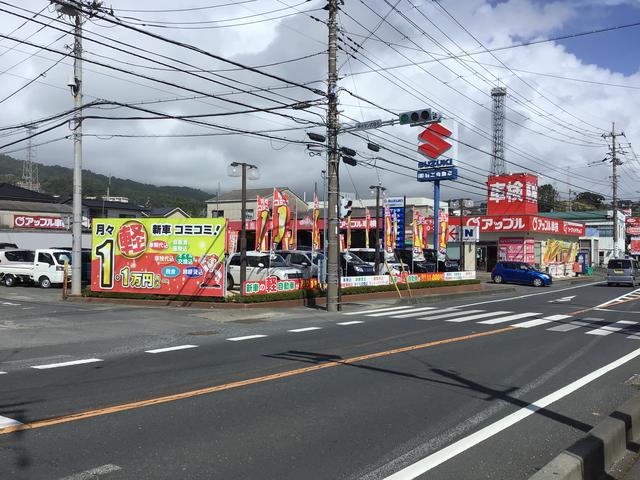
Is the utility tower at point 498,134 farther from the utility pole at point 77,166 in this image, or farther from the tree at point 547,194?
the utility pole at point 77,166

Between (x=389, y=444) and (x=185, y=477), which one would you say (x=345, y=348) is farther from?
(x=185, y=477)

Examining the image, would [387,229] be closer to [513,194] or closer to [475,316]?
[475,316]

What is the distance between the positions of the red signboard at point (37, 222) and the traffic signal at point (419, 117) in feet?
120

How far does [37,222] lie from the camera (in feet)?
152

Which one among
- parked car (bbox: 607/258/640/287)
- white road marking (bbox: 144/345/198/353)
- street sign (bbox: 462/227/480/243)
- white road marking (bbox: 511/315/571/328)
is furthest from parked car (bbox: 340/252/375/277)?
parked car (bbox: 607/258/640/287)

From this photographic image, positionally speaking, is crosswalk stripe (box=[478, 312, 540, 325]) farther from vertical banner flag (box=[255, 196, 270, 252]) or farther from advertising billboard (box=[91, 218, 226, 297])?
vertical banner flag (box=[255, 196, 270, 252])

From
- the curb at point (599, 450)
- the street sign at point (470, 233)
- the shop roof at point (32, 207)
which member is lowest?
the curb at point (599, 450)

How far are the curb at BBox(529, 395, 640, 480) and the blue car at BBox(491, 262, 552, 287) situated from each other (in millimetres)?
32830

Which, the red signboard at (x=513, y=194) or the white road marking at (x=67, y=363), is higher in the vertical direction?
the red signboard at (x=513, y=194)

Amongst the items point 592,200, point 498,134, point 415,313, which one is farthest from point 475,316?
point 592,200

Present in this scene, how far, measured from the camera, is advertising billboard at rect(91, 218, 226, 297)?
19.6 m

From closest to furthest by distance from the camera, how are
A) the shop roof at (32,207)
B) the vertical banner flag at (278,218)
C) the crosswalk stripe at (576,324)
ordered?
the crosswalk stripe at (576,324)
the vertical banner flag at (278,218)
the shop roof at (32,207)

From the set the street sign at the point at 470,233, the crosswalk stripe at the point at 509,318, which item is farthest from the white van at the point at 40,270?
the street sign at the point at 470,233

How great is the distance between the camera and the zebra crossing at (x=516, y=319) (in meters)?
14.9
